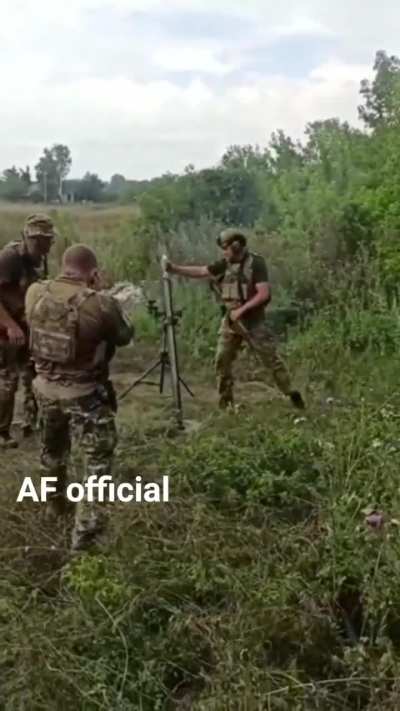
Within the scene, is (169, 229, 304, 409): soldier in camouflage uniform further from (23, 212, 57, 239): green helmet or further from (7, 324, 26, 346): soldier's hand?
(7, 324, 26, 346): soldier's hand

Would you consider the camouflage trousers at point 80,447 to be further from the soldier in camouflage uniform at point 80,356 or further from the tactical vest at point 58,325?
the tactical vest at point 58,325

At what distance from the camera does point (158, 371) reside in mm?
10180

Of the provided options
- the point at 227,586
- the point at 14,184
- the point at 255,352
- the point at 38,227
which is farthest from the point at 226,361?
the point at 14,184

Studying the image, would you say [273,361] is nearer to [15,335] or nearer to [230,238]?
[230,238]

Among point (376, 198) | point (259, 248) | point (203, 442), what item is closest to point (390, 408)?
point (203, 442)

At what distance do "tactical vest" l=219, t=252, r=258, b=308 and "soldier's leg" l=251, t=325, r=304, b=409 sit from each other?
0.30 metres

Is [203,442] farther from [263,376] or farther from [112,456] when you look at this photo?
[263,376]

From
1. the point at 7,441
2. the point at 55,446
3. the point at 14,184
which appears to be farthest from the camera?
the point at 14,184

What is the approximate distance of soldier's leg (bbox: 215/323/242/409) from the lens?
8180mm

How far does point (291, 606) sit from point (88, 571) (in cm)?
90

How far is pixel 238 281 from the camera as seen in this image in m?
7.99

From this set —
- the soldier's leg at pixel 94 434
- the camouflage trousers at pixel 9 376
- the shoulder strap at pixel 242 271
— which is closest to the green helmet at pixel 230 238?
the shoulder strap at pixel 242 271

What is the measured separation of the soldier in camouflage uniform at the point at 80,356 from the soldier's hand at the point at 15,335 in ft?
6.01

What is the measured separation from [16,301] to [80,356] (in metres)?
2.32
